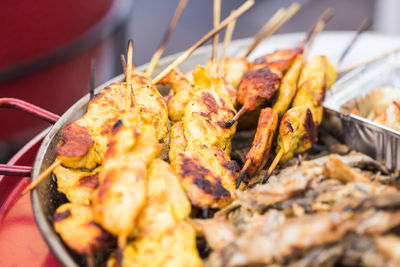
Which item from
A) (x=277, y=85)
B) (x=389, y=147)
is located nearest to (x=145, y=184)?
(x=277, y=85)

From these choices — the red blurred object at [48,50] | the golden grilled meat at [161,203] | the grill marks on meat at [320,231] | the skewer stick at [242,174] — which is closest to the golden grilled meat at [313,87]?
the skewer stick at [242,174]

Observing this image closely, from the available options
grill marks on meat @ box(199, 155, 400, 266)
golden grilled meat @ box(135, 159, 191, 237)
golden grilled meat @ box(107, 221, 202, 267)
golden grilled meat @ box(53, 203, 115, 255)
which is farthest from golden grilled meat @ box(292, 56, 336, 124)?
golden grilled meat @ box(53, 203, 115, 255)

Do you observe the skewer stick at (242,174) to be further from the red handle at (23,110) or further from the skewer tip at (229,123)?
the red handle at (23,110)

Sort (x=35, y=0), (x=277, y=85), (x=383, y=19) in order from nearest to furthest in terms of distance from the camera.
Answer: (x=277, y=85) < (x=35, y=0) < (x=383, y=19)

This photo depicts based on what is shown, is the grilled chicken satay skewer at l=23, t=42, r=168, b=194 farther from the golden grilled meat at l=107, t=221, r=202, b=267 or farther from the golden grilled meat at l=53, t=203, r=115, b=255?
the golden grilled meat at l=107, t=221, r=202, b=267

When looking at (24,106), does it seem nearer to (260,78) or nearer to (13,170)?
(13,170)

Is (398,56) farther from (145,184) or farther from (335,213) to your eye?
(145,184)
